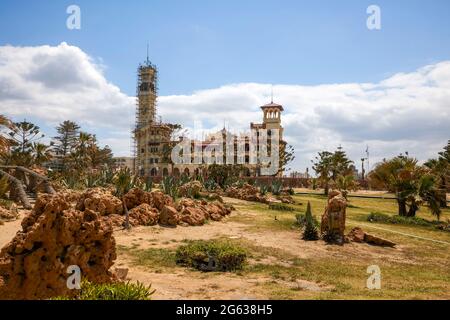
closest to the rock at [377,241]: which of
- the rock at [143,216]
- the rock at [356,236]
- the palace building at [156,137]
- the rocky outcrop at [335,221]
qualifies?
the rock at [356,236]

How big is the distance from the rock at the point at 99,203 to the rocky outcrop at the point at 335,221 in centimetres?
1199

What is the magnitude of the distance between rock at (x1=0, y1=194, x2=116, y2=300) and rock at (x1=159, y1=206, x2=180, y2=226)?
1177cm

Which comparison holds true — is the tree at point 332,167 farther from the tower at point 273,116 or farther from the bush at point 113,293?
the bush at point 113,293

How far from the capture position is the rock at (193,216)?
23.0 meters

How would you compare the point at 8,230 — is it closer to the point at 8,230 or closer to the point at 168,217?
the point at 8,230

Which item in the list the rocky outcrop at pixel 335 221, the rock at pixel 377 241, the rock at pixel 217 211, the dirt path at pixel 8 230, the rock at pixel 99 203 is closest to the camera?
the dirt path at pixel 8 230

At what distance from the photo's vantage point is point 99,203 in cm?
2184

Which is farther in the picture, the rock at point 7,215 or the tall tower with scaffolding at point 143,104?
the tall tower with scaffolding at point 143,104

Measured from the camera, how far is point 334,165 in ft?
186

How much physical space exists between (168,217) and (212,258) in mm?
9157

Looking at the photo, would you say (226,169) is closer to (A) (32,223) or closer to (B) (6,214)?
(B) (6,214)

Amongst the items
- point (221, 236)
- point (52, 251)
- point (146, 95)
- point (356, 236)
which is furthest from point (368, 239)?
point (146, 95)

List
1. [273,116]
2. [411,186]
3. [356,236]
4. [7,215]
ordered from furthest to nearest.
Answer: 1. [273,116]
2. [411,186]
3. [7,215]
4. [356,236]
